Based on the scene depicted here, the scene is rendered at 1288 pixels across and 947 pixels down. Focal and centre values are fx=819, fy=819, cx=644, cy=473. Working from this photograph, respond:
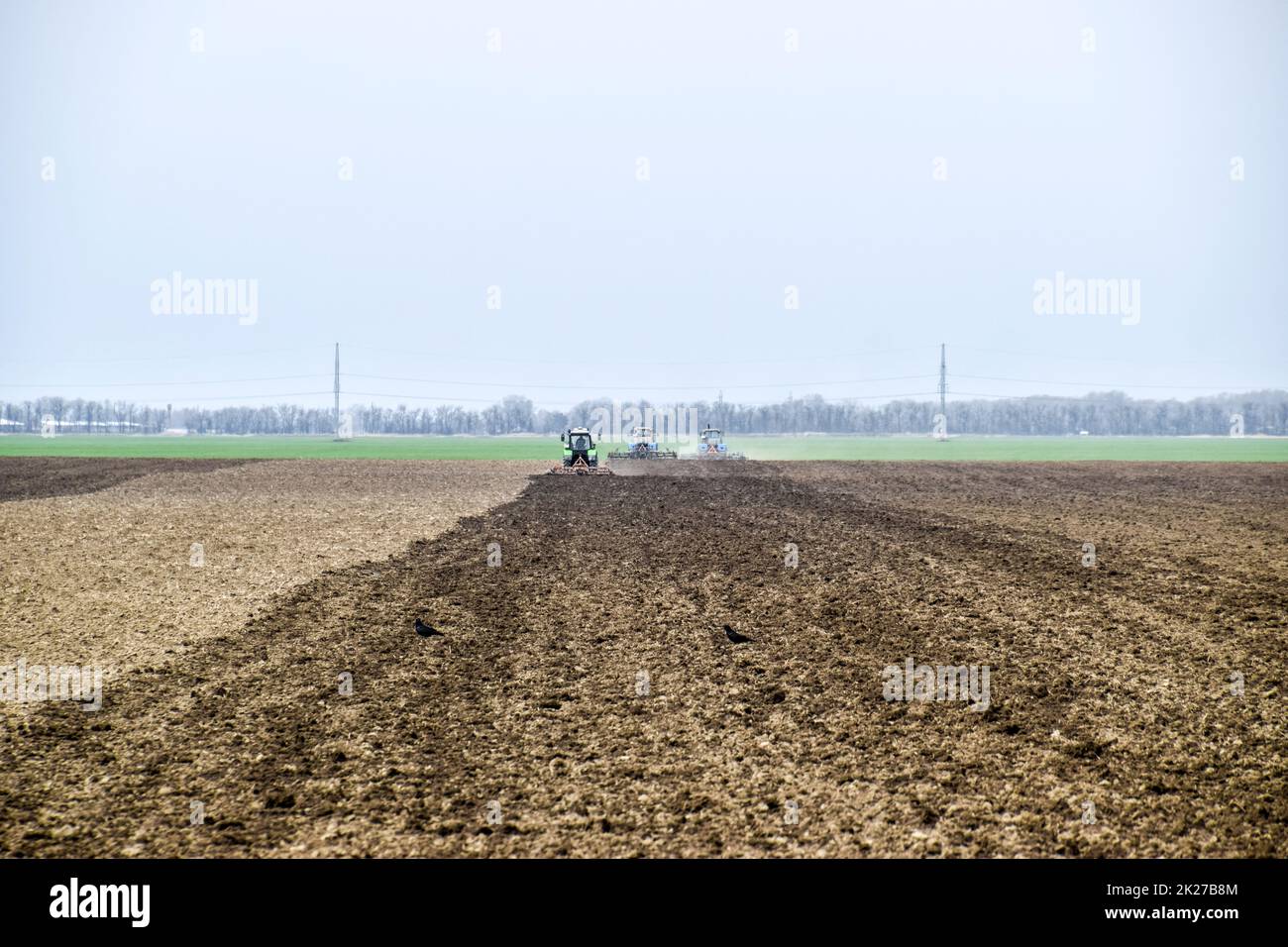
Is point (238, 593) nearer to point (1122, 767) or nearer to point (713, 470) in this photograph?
point (1122, 767)

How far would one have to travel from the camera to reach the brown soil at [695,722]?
6223 mm

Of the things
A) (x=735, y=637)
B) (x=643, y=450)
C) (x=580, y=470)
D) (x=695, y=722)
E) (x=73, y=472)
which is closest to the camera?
(x=695, y=722)

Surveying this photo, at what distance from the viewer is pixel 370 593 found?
14.1 metres

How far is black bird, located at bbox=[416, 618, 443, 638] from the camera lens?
11.6 m

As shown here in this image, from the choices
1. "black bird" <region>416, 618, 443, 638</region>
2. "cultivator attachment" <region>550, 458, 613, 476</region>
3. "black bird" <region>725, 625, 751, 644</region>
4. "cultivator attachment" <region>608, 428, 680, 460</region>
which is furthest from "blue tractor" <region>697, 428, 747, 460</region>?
"black bird" <region>416, 618, 443, 638</region>

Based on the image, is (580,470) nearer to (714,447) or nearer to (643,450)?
(643,450)

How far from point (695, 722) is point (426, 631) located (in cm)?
493

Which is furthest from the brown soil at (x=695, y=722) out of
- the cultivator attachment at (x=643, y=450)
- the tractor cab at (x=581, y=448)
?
the cultivator attachment at (x=643, y=450)

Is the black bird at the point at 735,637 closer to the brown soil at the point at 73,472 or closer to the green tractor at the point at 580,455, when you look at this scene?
the brown soil at the point at 73,472

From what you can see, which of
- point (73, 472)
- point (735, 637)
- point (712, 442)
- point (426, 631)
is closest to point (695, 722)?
point (735, 637)

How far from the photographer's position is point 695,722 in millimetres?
8414

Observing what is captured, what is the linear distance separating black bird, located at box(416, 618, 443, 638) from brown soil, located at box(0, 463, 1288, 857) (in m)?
0.15

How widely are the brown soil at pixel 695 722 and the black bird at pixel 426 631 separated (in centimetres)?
15

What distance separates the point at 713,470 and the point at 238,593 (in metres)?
37.2
